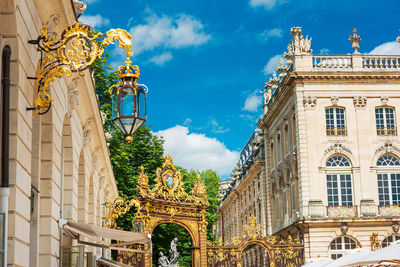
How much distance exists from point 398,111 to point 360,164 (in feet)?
14.4

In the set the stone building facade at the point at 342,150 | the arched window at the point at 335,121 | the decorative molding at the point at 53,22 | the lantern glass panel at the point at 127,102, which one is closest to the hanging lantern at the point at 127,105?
the lantern glass panel at the point at 127,102

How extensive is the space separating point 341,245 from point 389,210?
369 cm

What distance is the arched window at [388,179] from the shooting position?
137 ft

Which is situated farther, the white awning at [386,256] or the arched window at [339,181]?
the arched window at [339,181]

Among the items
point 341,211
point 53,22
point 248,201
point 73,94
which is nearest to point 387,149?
point 341,211

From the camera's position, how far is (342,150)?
140 feet

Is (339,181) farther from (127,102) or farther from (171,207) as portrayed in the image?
(127,102)

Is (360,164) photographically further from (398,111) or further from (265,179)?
(265,179)

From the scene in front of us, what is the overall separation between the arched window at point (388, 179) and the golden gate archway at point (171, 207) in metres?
21.2

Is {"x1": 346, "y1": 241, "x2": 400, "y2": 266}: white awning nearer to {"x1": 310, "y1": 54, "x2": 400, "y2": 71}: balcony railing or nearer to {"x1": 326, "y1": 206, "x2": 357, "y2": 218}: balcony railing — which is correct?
{"x1": 326, "y1": 206, "x2": 357, "y2": 218}: balcony railing

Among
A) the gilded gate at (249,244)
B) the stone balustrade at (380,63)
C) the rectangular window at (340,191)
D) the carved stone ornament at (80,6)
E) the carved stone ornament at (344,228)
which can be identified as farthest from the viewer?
the stone balustrade at (380,63)

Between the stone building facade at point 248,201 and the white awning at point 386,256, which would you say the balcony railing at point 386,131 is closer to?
the stone building facade at point 248,201

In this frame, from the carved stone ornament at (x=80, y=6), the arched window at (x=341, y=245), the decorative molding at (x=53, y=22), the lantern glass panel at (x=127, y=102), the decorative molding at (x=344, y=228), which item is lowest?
the arched window at (x=341, y=245)

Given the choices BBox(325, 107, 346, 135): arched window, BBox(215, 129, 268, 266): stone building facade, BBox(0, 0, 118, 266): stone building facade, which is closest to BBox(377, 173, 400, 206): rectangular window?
BBox(325, 107, 346, 135): arched window
